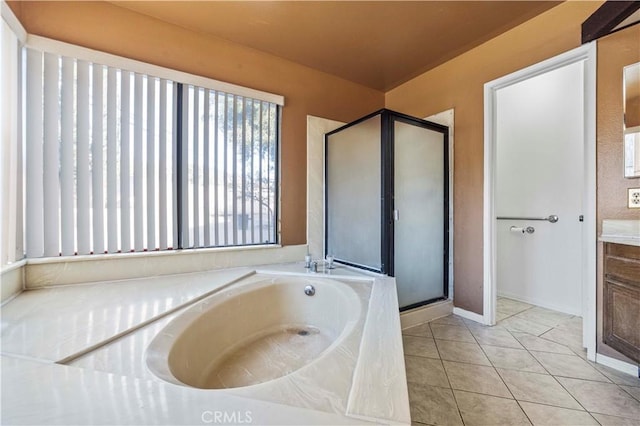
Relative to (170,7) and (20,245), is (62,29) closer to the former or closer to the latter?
(170,7)

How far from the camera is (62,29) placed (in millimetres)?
1579

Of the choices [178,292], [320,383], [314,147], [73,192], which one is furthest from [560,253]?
[73,192]

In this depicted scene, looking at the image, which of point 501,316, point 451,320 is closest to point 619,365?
point 501,316

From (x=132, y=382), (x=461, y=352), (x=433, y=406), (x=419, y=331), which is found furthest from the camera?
(x=419, y=331)

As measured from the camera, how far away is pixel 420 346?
6.11 feet

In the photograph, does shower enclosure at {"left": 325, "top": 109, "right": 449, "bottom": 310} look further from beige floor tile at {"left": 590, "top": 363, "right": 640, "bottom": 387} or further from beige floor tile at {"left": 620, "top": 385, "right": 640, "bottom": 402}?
beige floor tile at {"left": 620, "top": 385, "right": 640, "bottom": 402}

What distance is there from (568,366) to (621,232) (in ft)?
2.93

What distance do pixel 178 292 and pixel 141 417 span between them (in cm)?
105

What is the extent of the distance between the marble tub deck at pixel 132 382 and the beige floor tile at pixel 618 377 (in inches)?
57.5

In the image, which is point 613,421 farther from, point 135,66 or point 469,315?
point 135,66

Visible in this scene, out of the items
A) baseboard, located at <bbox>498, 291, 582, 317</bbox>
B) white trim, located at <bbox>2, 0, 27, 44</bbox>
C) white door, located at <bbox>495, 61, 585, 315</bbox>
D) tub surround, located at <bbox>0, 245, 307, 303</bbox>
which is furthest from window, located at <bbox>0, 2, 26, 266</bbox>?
baseboard, located at <bbox>498, 291, 582, 317</bbox>

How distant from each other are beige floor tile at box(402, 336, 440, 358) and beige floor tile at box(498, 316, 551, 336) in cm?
81

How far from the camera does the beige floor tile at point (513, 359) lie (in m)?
1.61

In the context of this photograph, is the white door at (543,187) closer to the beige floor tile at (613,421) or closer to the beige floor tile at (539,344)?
the beige floor tile at (539,344)
